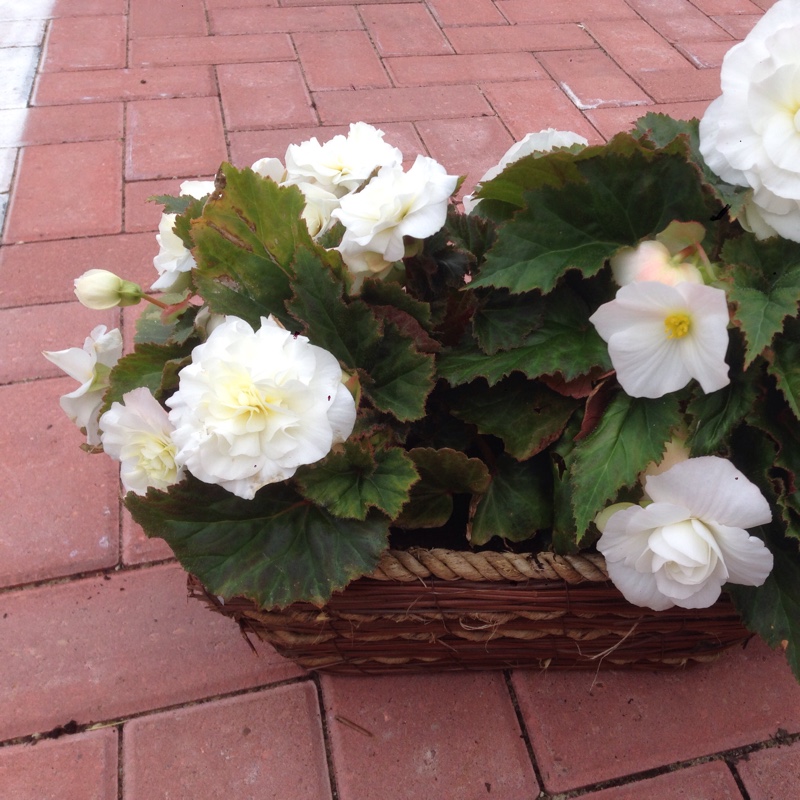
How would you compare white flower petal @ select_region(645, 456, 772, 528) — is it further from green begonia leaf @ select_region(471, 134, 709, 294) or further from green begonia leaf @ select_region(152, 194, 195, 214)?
green begonia leaf @ select_region(152, 194, 195, 214)

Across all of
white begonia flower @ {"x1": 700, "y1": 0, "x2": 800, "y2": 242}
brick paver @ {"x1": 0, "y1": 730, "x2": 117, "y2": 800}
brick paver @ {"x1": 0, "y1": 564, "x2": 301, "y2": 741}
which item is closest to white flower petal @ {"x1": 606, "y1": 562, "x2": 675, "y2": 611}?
white begonia flower @ {"x1": 700, "y1": 0, "x2": 800, "y2": 242}

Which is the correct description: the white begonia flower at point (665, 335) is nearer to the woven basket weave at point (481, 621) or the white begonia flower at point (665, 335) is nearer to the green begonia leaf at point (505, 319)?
the green begonia leaf at point (505, 319)

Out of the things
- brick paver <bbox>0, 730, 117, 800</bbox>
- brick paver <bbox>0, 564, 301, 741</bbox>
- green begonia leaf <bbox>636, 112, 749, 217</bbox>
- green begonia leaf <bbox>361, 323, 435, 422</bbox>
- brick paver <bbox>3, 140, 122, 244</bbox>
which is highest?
green begonia leaf <bbox>636, 112, 749, 217</bbox>

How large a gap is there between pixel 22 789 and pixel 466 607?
0.62 metres

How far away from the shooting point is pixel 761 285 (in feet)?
2.34

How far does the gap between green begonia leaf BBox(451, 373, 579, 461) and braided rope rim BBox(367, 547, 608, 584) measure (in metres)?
0.11

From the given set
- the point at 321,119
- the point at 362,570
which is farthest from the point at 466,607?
the point at 321,119

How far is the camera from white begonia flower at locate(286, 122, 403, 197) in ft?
2.74

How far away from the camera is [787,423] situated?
2.37ft

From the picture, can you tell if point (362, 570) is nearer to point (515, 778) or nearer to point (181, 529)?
point (181, 529)

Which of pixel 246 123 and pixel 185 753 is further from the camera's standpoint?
pixel 246 123

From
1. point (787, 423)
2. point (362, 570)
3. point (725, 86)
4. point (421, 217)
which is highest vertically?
point (725, 86)

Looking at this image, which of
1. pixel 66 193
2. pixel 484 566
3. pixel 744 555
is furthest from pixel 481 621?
pixel 66 193

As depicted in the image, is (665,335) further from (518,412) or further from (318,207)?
(318,207)
